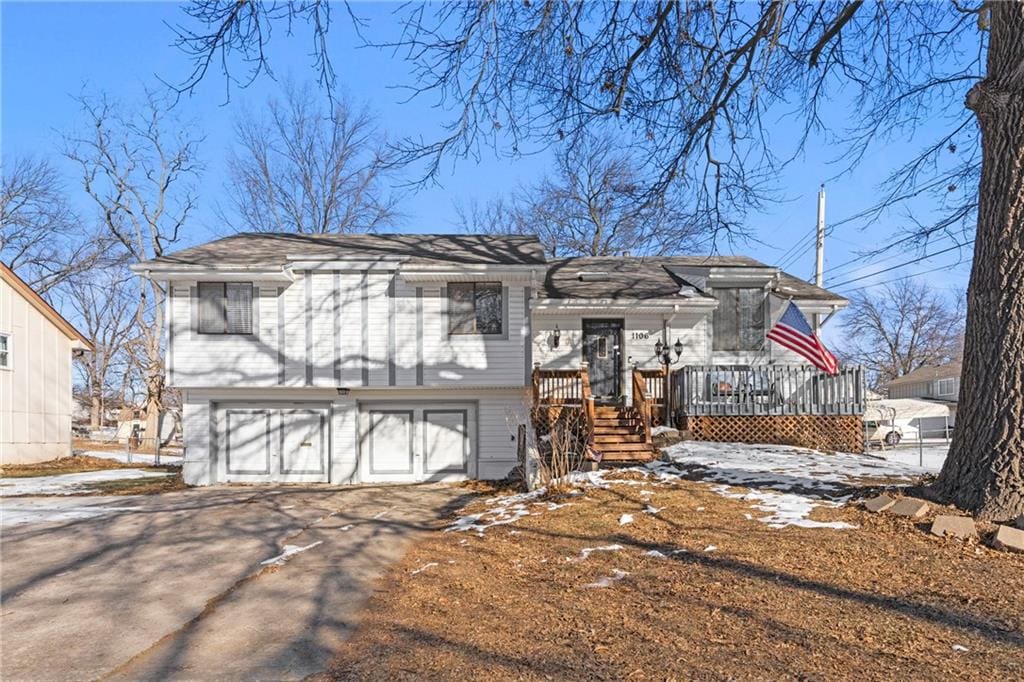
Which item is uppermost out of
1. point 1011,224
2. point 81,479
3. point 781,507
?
point 1011,224

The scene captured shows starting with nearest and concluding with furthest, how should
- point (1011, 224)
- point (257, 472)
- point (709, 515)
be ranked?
point (1011, 224), point (709, 515), point (257, 472)

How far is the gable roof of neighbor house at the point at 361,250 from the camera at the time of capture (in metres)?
15.7

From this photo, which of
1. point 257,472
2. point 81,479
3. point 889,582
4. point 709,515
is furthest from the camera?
point 81,479

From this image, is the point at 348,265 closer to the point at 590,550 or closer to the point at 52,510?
the point at 52,510

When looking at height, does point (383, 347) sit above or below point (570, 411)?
above

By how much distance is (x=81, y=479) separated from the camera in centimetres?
1730

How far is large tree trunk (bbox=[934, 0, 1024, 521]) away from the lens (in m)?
6.42

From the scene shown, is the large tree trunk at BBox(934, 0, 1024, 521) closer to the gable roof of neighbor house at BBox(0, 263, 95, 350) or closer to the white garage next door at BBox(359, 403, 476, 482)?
the white garage next door at BBox(359, 403, 476, 482)

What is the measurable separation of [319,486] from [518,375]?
525 cm

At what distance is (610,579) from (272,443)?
12360 mm

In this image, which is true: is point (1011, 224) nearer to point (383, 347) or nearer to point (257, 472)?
point (383, 347)

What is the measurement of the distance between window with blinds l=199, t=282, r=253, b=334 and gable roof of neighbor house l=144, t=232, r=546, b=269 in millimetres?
603

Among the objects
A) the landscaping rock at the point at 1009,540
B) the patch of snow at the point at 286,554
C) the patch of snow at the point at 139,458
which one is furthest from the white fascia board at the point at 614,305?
the patch of snow at the point at 139,458

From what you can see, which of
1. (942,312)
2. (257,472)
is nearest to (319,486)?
(257,472)
